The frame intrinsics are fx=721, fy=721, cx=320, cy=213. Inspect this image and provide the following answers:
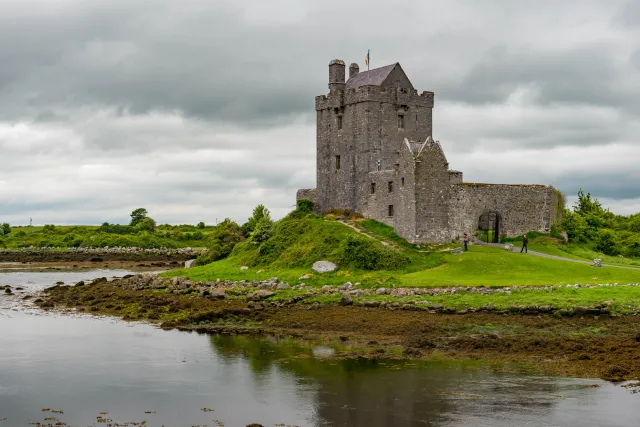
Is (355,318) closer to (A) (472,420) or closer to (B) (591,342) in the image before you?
(B) (591,342)

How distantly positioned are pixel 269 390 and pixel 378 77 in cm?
3479

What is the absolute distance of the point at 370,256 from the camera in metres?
40.0

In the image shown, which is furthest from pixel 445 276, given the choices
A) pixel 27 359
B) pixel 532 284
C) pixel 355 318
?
pixel 27 359

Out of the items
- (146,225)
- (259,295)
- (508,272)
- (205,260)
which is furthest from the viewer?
(146,225)

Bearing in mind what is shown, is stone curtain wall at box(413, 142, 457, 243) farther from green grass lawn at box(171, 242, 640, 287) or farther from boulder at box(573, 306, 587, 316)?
boulder at box(573, 306, 587, 316)

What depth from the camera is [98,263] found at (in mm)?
76938

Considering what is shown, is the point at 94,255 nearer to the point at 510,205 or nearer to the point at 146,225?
the point at 146,225

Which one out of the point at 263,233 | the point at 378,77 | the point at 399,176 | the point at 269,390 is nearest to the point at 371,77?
the point at 378,77

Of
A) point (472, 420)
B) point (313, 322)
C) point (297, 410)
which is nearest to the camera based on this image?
point (472, 420)

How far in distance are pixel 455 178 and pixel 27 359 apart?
95.8 ft

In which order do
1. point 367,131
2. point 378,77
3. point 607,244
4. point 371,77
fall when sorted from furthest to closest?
point 371,77 < point 378,77 < point 607,244 < point 367,131

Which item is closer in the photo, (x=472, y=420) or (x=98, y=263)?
(x=472, y=420)

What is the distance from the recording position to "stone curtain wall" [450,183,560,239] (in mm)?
45500

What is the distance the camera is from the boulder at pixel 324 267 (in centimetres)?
4016
